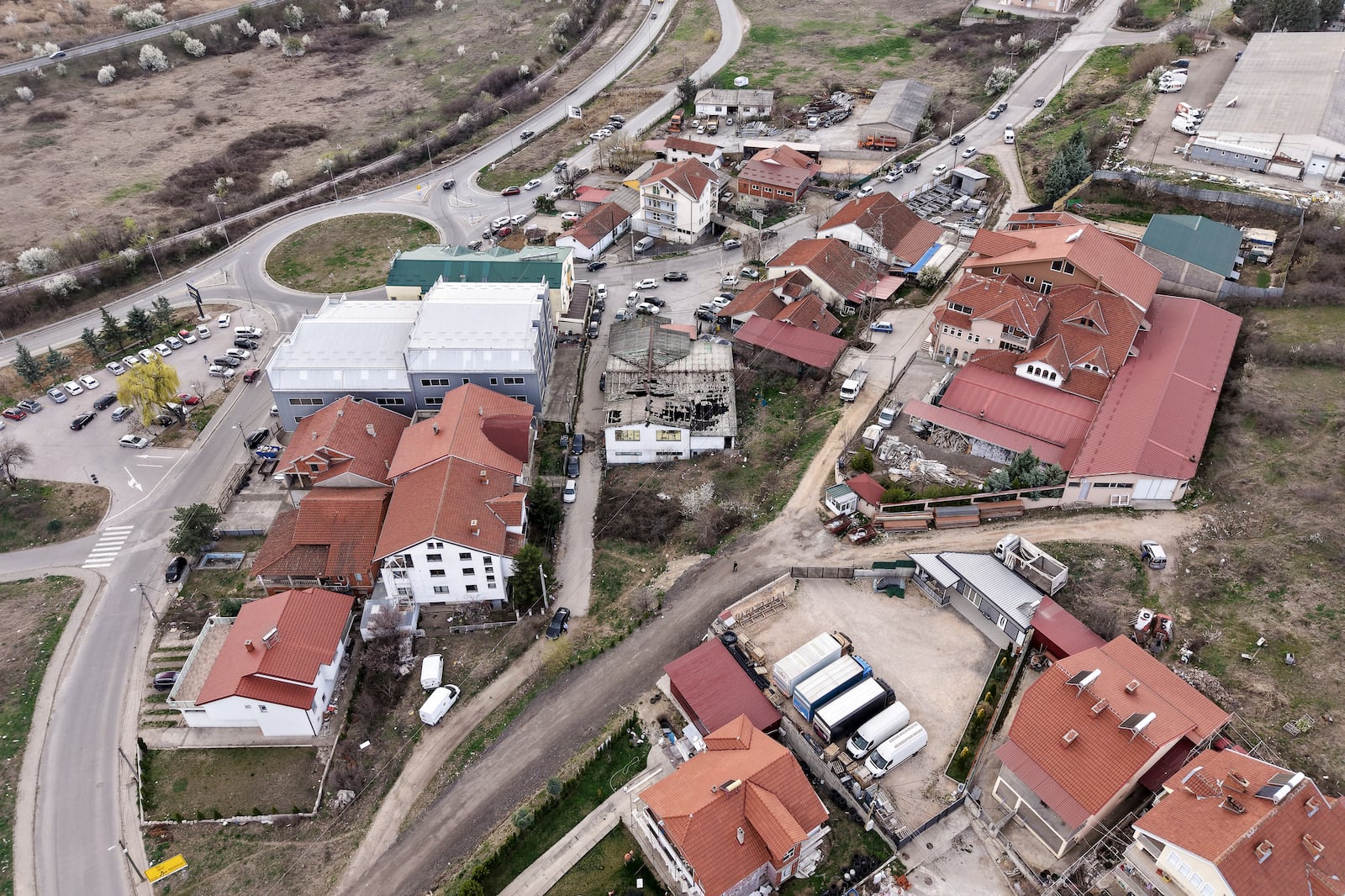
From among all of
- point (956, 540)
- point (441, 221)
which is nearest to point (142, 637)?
point (956, 540)

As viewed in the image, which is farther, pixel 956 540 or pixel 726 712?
pixel 956 540

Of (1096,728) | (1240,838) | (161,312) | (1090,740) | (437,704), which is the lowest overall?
(437,704)

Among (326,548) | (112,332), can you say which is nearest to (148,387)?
(112,332)

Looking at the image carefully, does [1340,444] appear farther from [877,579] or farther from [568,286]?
[568,286]

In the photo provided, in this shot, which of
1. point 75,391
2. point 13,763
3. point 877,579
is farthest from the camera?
point 75,391

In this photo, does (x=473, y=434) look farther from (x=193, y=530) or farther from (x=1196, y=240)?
(x=1196, y=240)

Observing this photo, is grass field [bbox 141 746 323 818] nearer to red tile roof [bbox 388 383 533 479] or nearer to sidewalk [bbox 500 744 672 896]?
sidewalk [bbox 500 744 672 896]
